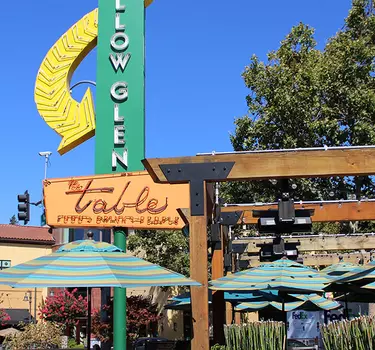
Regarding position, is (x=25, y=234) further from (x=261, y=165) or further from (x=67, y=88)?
(x=261, y=165)

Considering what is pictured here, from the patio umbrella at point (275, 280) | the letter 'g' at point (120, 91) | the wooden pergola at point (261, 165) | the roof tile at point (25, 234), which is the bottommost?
the patio umbrella at point (275, 280)

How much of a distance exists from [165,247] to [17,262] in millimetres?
13452

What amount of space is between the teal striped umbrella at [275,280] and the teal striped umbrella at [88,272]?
4.32ft

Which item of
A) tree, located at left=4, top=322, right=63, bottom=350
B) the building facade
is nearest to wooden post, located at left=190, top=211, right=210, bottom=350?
tree, located at left=4, top=322, right=63, bottom=350

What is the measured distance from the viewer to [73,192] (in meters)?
12.9

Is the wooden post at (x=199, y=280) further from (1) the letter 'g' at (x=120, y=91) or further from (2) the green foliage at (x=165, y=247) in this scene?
(2) the green foliage at (x=165, y=247)

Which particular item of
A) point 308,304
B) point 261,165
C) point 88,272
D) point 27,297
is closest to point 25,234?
point 27,297

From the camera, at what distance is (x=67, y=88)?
53.5 feet

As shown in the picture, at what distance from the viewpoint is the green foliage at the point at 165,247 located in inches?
1046

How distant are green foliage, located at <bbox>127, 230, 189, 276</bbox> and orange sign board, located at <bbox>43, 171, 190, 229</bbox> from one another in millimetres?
13646

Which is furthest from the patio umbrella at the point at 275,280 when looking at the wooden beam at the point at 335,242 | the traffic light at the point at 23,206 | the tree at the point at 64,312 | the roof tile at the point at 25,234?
the roof tile at the point at 25,234

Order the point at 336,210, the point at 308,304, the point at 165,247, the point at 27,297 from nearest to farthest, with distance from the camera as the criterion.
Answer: the point at 308,304 → the point at 336,210 → the point at 165,247 → the point at 27,297

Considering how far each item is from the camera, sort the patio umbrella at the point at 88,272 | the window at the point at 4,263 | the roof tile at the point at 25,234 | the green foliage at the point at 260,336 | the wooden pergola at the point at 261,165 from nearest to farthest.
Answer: the patio umbrella at the point at 88,272, the green foliage at the point at 260,336, the wooden pergola at the point at 261,165, the window at the point at 4,263, the roof tile at the point at 25,234

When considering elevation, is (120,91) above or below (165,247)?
above
